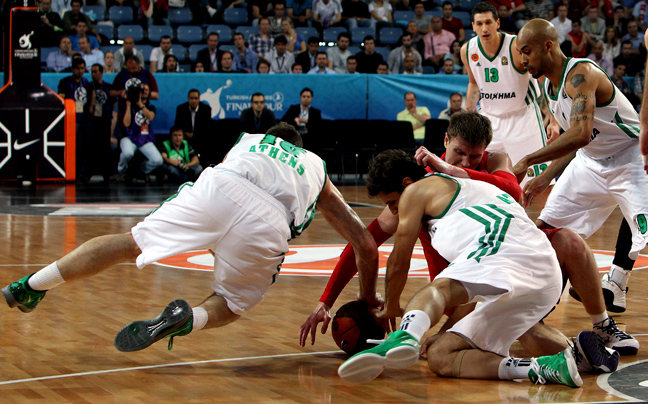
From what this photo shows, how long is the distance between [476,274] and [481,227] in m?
0.24

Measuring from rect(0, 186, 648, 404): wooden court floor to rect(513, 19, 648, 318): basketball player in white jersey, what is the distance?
0.52 metres

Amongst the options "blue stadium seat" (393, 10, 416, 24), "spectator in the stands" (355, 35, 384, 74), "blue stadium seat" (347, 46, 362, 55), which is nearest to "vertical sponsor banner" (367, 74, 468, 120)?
"spectator in the stands" (355, 35, 384, 74)

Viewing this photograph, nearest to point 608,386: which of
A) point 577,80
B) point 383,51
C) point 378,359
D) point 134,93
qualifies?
point 378,359

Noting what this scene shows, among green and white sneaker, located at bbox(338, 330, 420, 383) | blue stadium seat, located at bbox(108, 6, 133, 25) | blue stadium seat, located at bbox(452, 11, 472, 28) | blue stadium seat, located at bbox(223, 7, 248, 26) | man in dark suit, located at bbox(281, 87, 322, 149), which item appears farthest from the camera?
blue stadium seat, located at bbox(452, 11, 472, 28)

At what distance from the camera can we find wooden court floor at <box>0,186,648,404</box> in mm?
3451

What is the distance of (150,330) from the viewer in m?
3.61

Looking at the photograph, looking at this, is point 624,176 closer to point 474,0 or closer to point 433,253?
point 433,253

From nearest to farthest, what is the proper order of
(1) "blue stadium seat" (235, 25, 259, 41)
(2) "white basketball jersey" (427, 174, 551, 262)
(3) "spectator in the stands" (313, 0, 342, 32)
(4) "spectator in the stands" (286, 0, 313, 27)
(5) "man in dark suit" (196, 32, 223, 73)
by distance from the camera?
(2) "white basketball jersey" (427, 174, 551, 262) → (5) "man in dark suit" (196, 32, 223, 73) → (1) "blue stadium seat" (235, 25, 259, 41) → (4) "spectator in the stands" (286, 0, 313, 27) → (3) "spectator in the stands" (313, 0, 342, 32)

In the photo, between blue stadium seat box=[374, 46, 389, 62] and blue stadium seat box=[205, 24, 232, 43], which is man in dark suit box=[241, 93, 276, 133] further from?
blue stadium seat box=[374, 46, 389, 62]

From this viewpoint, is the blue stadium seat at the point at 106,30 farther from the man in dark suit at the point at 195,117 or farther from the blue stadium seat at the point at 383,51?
the blue stadium seat at the point at 383,51

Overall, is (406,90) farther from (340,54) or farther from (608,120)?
(608,120)

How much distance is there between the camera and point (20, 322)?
15.5 feet

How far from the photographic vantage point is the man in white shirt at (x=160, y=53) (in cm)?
1528

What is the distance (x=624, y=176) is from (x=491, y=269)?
198cm
